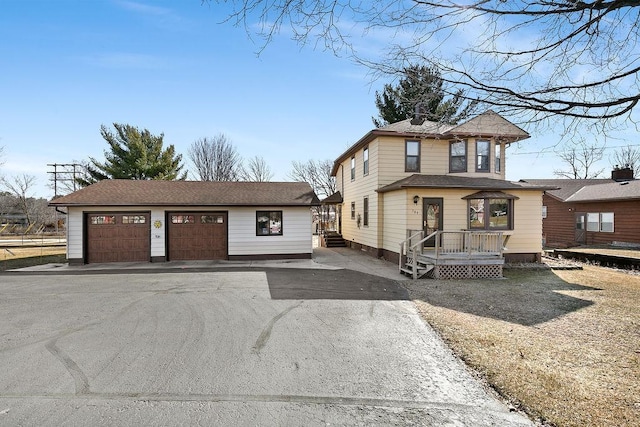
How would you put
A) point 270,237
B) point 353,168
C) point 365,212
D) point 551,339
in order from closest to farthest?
1. point 551,339
2. point 270,237
3. point 365,212
4. point 353,168

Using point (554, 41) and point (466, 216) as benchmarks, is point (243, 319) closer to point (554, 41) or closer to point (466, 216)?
point (554, 41)

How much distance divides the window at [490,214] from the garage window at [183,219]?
11917 mm

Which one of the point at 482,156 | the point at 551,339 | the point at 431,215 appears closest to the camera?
the point at 551,339

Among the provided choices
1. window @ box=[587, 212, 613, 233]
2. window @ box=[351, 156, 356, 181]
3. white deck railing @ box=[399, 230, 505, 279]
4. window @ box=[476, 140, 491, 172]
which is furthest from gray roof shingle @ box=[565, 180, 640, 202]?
window @ box=[351, 156, 356, 181]

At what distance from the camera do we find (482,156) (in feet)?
48.0

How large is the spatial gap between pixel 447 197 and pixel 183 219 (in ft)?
37.2

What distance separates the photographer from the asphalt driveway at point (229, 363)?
3.29 metres

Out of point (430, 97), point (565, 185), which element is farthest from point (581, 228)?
point (430, 97)

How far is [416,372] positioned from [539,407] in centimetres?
132

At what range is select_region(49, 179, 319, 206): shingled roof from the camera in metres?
14.0

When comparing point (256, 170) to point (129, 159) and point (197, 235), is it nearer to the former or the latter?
point (129, 159)

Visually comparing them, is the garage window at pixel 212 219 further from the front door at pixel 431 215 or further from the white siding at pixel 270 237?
the front door at pixel 431 215

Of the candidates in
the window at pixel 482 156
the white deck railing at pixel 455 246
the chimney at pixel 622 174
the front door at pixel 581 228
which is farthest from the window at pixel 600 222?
the white deck railing at pixel 455 246

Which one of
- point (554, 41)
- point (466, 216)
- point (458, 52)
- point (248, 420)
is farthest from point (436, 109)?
point (466, 216)
